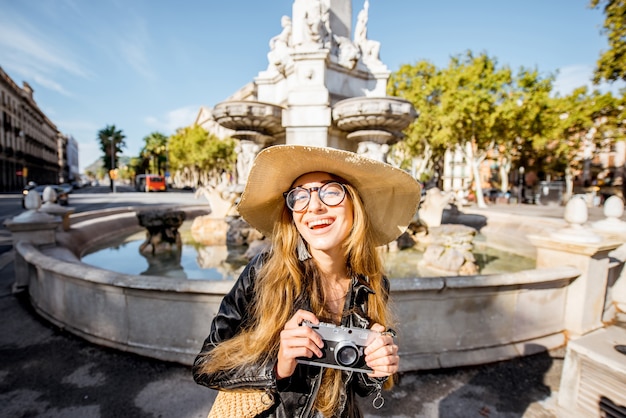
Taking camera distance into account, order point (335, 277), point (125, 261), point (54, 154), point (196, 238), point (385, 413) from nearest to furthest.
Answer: point (335, 277), point (385, 413), point (125, 261), point (196, 238), point (54, 154)

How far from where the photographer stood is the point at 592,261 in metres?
3.46

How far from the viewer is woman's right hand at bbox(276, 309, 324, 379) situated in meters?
0.96

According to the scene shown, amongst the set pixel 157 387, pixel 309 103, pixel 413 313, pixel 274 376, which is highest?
pixel 309 103

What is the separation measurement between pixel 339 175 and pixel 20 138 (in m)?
68.6

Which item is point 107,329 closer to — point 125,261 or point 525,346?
point 125,261

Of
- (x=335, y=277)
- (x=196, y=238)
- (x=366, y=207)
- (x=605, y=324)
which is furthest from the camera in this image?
(x=196, y=238)

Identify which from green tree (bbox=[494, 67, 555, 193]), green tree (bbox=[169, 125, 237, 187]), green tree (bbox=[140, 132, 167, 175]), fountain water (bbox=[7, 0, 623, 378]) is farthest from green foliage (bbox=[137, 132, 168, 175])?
fountain water (bbox=[7, 0, 623, 378])

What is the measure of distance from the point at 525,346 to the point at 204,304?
3.27 metres

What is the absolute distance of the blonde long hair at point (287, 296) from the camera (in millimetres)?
1186

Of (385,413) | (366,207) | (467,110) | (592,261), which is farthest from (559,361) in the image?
(467,110)

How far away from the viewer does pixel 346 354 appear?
959 mm

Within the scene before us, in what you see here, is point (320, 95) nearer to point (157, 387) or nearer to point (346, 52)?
point (346, 52)

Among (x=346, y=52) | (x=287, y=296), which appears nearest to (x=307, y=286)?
(x=287, y=296)

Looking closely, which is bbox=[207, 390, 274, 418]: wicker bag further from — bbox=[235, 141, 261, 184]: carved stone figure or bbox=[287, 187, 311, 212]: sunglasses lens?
bbox=[235, 141, 261, 184]: carved stone figure
